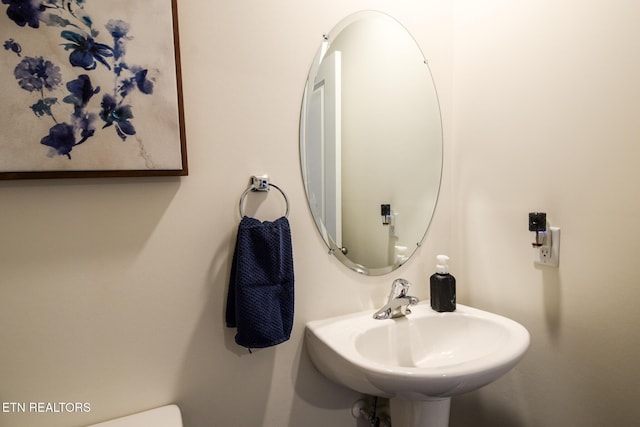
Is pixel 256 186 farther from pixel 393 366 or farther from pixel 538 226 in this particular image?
pixel 538 226

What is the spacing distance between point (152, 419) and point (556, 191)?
1252 mm

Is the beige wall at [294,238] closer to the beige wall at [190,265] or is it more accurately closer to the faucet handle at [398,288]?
the beige wall at [190,265]

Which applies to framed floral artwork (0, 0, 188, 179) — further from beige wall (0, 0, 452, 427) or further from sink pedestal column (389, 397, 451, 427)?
sink pedestal column (389, 397, 451, 427)

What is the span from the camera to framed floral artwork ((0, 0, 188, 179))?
27.2 inches

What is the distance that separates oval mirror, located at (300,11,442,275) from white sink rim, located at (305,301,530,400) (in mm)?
217

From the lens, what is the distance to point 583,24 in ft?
3.01

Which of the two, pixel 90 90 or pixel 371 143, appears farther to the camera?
pixel 371 143

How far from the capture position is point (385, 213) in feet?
3.94

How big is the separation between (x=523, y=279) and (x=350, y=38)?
97 cm

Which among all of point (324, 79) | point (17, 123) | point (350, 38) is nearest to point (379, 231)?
point (324, 79)

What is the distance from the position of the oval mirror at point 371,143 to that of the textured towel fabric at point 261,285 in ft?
0.60

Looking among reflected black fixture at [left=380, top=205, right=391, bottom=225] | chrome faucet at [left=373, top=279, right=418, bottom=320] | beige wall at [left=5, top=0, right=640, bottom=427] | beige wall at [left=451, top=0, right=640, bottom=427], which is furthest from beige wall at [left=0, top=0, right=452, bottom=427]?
beige wall at [left=451, top=0, right=640, bottom=427]

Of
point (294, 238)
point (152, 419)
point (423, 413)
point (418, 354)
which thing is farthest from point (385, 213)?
point (152, 419)

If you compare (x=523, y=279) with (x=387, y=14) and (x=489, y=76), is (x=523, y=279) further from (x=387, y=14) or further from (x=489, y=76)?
(x=387, y=14)
